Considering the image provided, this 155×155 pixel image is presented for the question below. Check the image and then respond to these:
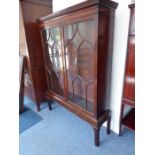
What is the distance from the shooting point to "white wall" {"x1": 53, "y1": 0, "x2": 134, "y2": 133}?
139cm

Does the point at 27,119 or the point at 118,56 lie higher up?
the point at 118,56

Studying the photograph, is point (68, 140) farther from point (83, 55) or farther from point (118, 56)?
point (118, 56)

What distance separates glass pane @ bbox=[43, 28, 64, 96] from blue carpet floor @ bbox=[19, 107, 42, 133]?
0.56 meters

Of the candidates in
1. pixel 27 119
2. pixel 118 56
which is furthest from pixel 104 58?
pixel 27 119

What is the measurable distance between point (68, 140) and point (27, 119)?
0.85 meters

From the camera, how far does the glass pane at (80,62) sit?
1.39 m

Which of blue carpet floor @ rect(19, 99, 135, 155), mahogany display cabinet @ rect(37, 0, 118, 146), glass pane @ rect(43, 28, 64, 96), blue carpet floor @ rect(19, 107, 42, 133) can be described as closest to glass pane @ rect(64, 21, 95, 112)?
mahogany display cabinet @ rect(37, 0, 118, 146)

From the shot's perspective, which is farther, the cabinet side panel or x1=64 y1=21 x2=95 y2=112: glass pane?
x1=64 y1=21 x2=95 y2=112: glass pane

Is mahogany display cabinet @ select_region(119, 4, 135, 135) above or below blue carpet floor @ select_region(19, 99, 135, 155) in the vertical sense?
above

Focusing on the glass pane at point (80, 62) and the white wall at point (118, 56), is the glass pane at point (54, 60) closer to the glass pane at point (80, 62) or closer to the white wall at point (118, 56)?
the glass pane at point (80, 62)

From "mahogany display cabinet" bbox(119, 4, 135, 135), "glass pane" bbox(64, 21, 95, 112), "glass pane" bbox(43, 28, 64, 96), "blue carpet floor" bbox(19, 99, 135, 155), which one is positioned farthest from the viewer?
"glass pane" bbox(43, 28, 64, 96)

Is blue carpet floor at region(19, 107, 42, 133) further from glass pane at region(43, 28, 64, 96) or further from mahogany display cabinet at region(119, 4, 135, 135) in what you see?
mahogany display cabinet at region(119, 4, 135, 135)

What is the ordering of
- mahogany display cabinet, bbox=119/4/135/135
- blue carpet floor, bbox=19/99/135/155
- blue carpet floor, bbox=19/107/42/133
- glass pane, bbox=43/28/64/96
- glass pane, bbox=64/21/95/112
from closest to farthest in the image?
mahogany display cabinet, bbox=119/4/135/135
glass pane, bbox=64/21/95/112
blue carpet floor, bbox=19/99/135/155
glass pane, bbox=43/28/64/96
blue carpet floor, bbox=19/107/42/133

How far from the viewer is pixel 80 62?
1.63 m
